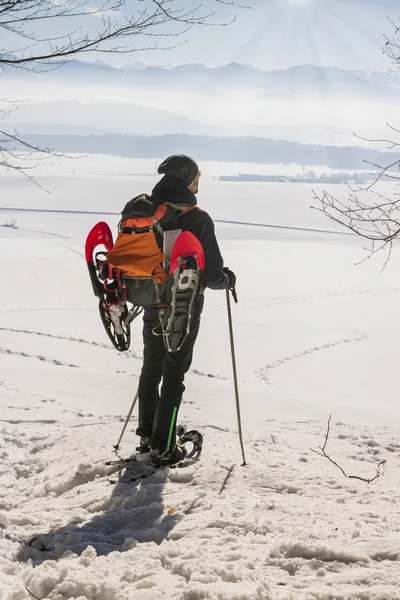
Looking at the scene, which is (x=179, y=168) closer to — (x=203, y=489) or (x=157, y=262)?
(x=157, y=262)

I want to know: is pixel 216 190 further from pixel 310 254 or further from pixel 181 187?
pixel 181 187

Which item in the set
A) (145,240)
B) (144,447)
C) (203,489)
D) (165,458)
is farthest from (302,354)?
(145,240)

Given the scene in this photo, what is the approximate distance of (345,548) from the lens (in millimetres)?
2914

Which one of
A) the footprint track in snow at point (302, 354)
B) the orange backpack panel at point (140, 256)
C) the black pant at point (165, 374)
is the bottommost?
the footprint track in snow at point (302, 354)

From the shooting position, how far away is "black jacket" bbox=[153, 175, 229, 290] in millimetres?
4023

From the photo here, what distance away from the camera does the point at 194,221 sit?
4016 millimetres

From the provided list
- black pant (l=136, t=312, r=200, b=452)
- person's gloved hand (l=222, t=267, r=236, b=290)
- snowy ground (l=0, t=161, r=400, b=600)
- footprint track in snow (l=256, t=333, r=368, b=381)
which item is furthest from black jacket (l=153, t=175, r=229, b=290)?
footprint track in snow (l=256, t=333, r=368, b=381)

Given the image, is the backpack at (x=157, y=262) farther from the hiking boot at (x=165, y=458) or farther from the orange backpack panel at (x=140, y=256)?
the hiking boot at (x=165, y=458)

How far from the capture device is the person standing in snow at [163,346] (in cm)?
405

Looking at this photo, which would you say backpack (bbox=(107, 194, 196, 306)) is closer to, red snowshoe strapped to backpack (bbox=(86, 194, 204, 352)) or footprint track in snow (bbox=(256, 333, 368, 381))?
red snowshoe strapped to backpack (bbox=(86, 194, 204, 352))

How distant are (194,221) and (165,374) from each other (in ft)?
3.32

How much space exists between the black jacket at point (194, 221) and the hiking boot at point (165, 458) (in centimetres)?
117

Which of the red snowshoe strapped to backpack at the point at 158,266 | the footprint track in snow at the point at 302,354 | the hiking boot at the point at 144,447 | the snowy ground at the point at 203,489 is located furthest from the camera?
the footprint track in snow at the point at 302,354

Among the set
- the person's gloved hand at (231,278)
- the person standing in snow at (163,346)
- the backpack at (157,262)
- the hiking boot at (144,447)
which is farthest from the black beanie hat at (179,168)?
the hiking boot at (144,447)
